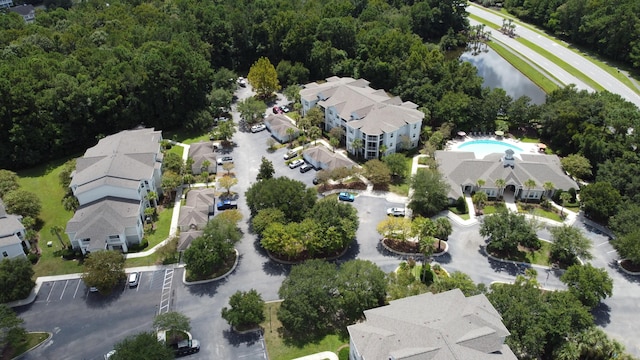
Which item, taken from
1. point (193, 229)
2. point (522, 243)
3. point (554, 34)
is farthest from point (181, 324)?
point (554, 34)

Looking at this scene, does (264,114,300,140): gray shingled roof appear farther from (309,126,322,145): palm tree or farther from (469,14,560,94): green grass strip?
(469,14,560,94): green grass strip

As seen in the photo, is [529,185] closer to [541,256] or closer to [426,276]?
[541,256]

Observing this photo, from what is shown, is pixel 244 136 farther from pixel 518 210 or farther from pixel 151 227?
pixel 518 210

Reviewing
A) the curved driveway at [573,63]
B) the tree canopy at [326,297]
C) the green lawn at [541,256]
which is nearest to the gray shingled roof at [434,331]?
the tree canopy at [326,297]

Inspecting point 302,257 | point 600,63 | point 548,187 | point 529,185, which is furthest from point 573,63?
point 302,257

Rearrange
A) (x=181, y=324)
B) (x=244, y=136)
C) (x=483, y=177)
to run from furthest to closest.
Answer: (x=244, y=136)
(x=483, y=177)
(x=181, y=324)

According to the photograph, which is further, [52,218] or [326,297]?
[52,218]

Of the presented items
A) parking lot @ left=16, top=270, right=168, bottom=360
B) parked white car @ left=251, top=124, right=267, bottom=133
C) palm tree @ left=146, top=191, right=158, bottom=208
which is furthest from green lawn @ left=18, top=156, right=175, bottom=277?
parked white car @ left=251, top=124, right=267, bottom=133
